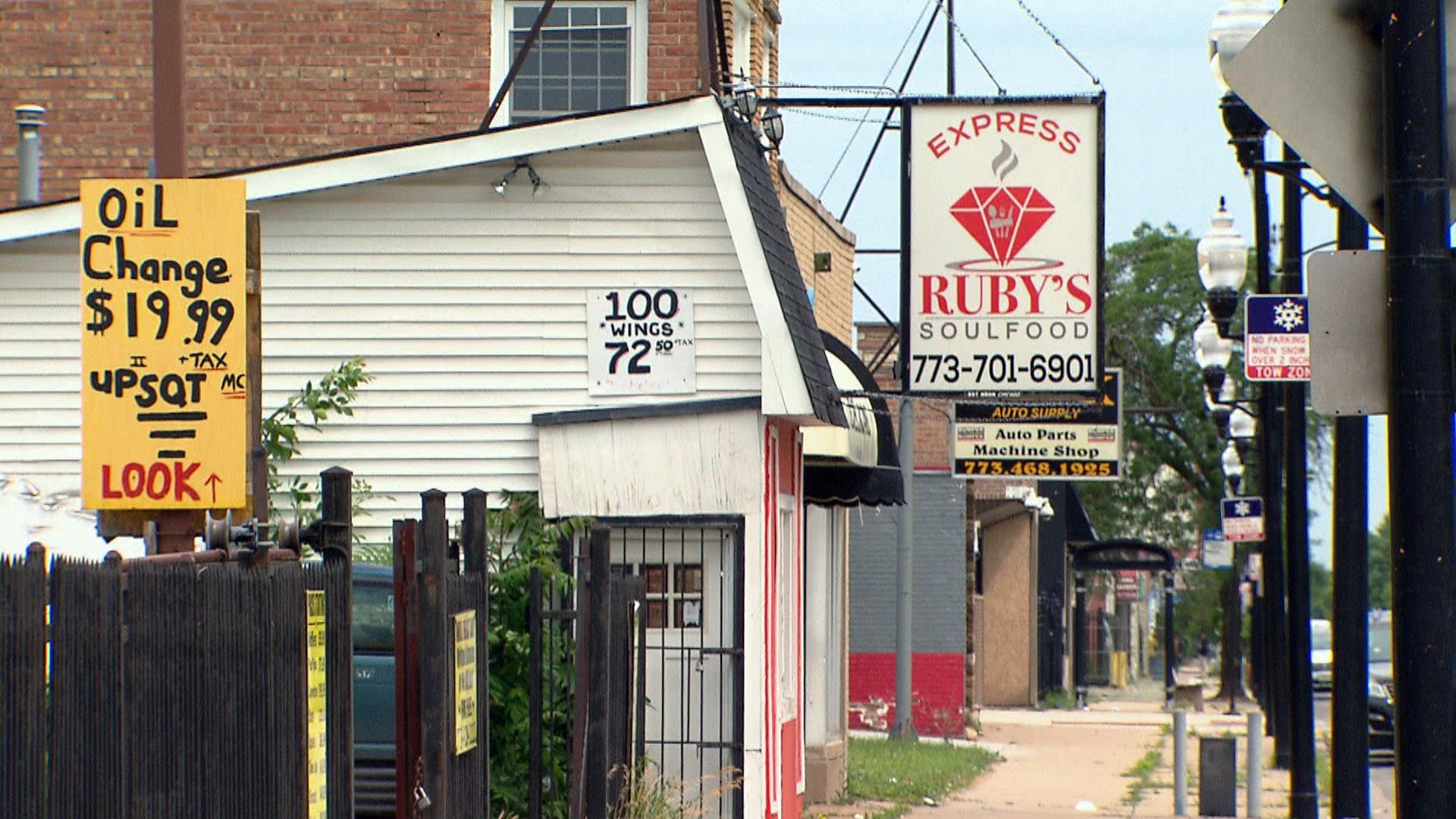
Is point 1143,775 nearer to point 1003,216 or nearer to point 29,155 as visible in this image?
point 1003,216

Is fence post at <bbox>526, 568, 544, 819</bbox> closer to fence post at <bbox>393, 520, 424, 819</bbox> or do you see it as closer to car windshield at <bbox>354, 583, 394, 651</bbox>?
car windshield at <bbox>354, 583, 394, 651</bbox>

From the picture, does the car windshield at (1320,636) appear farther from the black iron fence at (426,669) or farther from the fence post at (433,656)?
the fence post at (433,656)

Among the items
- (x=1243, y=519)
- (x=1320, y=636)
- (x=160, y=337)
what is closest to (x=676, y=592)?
(x=160, y=337)

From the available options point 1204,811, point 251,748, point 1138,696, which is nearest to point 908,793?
point 1204,811

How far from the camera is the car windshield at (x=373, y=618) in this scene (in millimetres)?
11477

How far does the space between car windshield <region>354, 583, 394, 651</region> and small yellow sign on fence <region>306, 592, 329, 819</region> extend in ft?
16.5

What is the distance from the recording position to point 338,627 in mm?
6523

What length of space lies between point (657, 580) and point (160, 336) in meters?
6.00

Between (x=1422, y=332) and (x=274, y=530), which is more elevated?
(x=1422, y=332)

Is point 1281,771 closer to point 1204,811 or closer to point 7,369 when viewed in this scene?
point 1204,811

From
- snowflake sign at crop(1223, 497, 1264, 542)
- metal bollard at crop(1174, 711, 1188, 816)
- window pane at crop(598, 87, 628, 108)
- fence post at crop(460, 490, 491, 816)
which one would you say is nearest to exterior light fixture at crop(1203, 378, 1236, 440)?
snowflake sign at crop(1223, 497, 1264, 542)

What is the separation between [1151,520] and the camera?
209 feet

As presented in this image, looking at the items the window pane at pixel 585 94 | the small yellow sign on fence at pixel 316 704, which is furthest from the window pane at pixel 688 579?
the small yellow sign on fence at pixel 316 704

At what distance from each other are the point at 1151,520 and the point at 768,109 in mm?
51155
